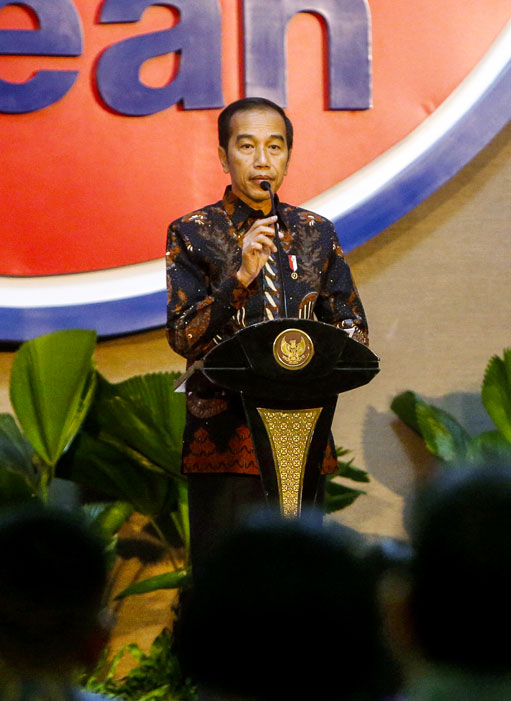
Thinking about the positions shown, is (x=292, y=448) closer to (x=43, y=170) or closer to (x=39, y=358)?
(x=39, y=358)

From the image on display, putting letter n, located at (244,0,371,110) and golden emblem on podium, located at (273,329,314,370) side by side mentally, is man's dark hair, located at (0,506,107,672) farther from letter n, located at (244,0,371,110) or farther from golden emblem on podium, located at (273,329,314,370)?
letter n, located at (244,0,371,110)

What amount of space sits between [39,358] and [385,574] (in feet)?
7.79

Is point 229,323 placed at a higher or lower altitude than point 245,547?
higher

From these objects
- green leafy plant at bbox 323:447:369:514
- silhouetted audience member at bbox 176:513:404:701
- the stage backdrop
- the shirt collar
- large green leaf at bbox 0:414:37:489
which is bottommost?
silhouetted audience member at bbox 176:513:404:701

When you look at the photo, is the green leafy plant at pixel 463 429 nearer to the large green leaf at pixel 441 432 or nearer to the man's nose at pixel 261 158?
the large green leaf at pixel 441 432

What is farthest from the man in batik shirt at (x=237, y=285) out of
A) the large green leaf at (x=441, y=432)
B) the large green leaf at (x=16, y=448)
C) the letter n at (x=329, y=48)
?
the letter n at (x=329, y=48)

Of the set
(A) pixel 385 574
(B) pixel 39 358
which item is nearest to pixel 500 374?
(B) pixel 39 358

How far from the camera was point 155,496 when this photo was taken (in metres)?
3.00

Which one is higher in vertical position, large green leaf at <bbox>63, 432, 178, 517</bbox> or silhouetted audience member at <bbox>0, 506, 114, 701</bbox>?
large green leaf at <bbox>63, 432, 178, 517</bbox>

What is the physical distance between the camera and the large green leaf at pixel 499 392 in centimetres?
314

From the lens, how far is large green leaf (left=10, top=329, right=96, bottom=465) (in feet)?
9.31

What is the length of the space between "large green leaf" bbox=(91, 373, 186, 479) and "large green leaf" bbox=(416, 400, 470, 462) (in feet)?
2.66

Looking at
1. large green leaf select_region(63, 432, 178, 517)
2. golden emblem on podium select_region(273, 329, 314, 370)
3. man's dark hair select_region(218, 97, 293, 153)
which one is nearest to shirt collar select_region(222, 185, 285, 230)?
man's dark hair select_region(218, 97, 293, 153)

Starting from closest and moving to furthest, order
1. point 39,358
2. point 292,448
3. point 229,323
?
point 292,448 < point 229,323 < point 39,358
